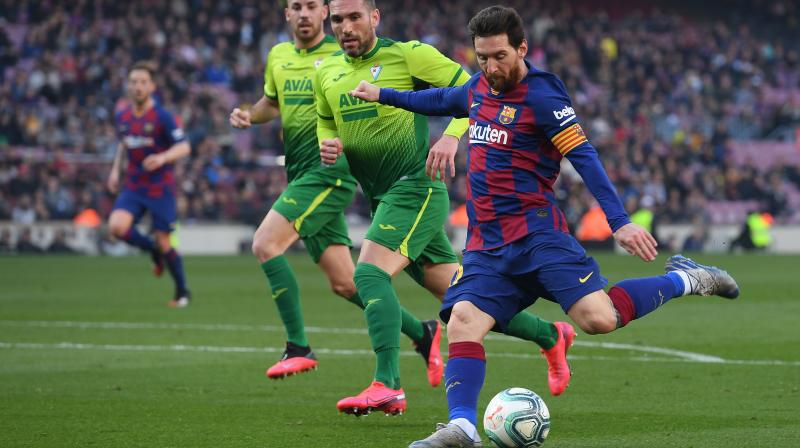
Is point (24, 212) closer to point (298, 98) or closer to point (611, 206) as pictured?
point (298, 98)

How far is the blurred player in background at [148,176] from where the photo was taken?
15.0 meters

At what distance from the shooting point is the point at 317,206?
28.0ft

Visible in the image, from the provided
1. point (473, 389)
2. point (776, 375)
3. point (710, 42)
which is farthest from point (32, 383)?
point (710, 42)

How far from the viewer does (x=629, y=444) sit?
6.05m

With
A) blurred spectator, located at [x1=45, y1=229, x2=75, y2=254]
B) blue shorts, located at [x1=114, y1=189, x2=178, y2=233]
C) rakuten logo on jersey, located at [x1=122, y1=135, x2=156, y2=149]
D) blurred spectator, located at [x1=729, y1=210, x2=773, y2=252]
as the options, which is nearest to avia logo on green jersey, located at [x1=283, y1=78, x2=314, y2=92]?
blue shorts, located at [x1=114, y1=189, x2=178, y2=233]

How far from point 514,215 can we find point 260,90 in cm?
2802

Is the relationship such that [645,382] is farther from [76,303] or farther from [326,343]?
[76,303]

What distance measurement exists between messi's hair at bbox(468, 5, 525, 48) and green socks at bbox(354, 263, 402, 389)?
1.74 m

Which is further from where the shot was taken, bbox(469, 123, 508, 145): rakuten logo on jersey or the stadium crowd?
the stadium crowd

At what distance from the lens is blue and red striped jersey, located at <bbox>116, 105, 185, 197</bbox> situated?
49.6 feet

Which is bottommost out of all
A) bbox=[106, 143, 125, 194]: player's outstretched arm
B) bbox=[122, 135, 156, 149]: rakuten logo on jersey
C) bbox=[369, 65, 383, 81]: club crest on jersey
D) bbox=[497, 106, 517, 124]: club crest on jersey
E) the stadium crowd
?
the stadium crowd

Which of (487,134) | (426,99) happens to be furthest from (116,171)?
(487,134)

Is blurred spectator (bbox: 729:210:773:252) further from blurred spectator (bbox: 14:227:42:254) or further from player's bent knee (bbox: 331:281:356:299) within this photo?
player's bent knee (bbox: 331:281:356:299)

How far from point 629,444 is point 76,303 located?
34.6 feet
